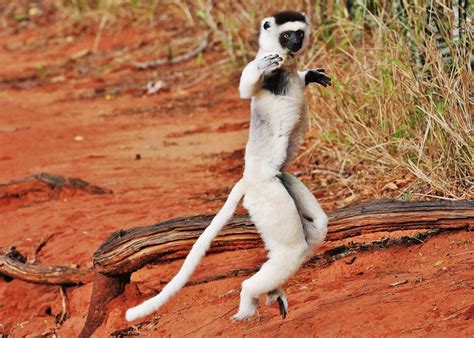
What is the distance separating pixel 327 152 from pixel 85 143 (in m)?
2.83

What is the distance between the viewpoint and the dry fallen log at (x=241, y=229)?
451 centimetres

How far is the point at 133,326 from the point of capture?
4863 mm

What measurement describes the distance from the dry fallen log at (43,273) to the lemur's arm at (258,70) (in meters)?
2.03

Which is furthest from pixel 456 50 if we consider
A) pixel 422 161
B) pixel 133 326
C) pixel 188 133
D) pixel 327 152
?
pixel 188 133

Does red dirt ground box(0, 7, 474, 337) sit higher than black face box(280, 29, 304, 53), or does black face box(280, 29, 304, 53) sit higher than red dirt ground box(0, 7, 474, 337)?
black face box(280, 29, 304, 53)

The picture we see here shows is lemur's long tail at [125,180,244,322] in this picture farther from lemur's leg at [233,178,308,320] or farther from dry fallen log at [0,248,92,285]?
dry fallen log at [0,248,92,285]

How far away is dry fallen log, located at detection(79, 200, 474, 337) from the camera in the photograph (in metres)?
4.51

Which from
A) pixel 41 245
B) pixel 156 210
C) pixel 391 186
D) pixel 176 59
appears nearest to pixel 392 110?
pixel 391 186

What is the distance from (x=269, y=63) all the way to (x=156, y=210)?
2.81m

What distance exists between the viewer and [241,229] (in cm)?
460

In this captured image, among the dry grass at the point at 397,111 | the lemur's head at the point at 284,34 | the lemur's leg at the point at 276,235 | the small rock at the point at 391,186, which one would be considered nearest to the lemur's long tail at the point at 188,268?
the lemur's leg at the point at 276,235

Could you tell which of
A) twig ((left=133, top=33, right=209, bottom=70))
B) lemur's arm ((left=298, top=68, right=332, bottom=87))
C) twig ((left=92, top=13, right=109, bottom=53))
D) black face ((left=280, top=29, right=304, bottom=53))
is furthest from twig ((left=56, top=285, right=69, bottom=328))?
twig ((left=92, top=13, right=109, bottom=53))

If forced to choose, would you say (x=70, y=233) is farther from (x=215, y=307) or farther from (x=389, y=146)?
(x=389, y=146)

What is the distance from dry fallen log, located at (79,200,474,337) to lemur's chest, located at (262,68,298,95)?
952 mm
